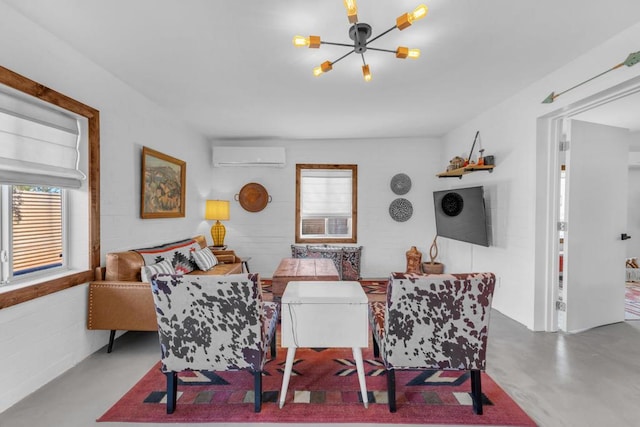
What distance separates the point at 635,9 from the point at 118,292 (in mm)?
4107

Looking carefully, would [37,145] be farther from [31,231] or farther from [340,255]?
[340,255]

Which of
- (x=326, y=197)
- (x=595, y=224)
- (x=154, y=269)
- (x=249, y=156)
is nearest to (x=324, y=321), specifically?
(x=154, y=269)

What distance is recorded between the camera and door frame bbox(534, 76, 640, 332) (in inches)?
120

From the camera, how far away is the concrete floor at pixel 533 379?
1.82 meters

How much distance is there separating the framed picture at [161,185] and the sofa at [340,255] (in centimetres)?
192

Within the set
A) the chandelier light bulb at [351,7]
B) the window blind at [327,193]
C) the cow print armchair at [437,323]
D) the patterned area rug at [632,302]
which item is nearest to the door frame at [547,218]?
the patterned area rug at [632,302]

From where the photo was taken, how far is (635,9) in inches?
75.8

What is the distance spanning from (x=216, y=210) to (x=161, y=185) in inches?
44.8

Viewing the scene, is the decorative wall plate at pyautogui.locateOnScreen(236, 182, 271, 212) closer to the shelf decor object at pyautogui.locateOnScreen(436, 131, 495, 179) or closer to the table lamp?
the table lamp

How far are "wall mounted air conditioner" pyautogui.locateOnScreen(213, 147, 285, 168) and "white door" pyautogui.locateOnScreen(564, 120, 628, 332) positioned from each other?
378 centimetres

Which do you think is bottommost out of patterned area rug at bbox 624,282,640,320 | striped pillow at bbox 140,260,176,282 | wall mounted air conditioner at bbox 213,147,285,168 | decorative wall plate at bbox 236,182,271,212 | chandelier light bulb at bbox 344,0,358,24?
patterned area rug at bbox 624,282,640,320

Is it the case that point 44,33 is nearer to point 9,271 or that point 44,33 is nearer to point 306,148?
point 9,271

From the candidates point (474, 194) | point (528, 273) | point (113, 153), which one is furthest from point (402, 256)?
point (113, 153)

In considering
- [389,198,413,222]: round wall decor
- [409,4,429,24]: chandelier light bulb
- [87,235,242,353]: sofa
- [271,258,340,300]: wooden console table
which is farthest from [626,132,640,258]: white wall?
[87,235,242,353]: sofa
